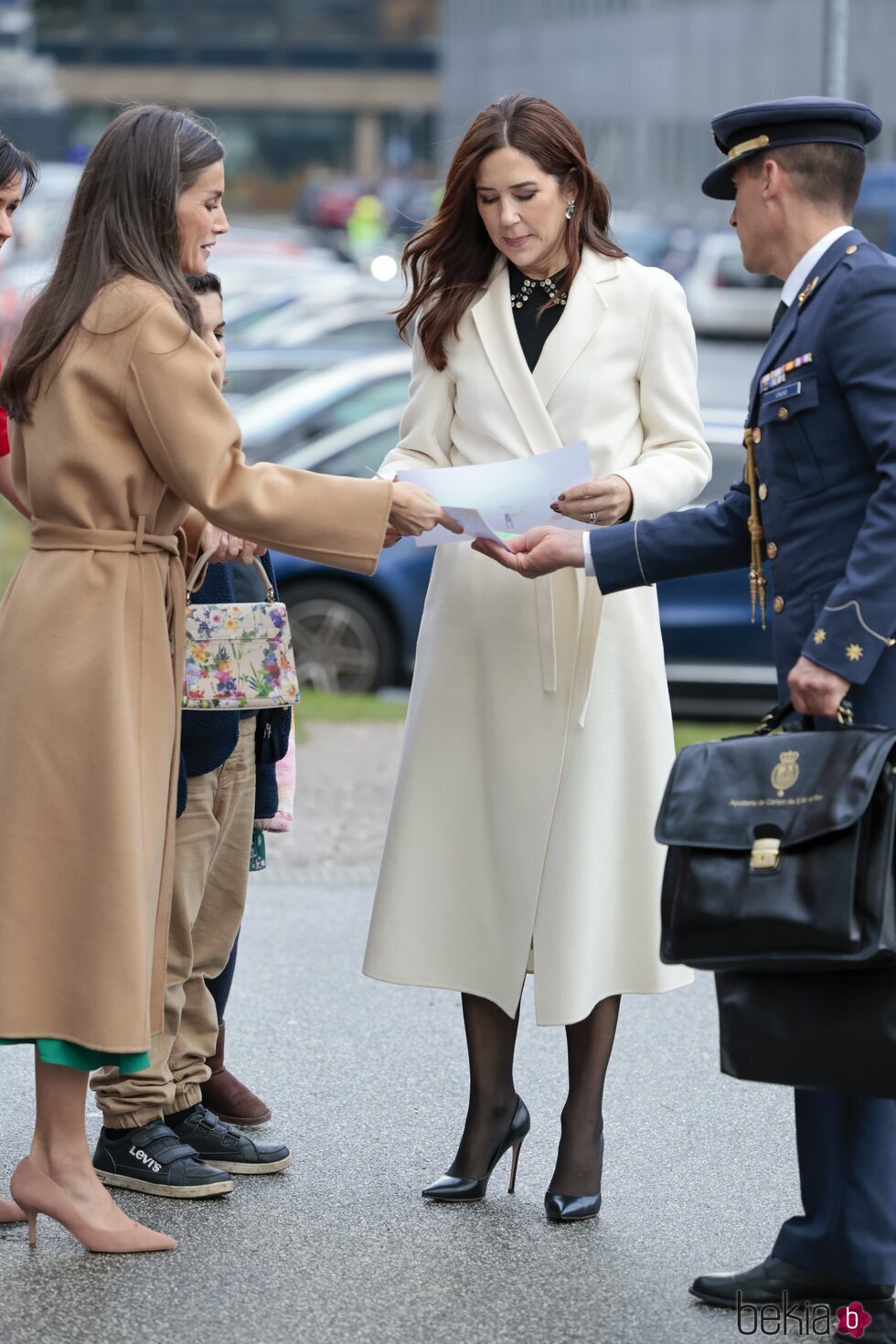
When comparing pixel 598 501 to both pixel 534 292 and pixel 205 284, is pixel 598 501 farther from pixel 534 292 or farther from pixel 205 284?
pixel 205 284

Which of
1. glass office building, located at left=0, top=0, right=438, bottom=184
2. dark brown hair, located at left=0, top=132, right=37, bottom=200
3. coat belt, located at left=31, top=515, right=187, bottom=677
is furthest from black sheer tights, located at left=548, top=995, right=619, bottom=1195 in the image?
glass office building, located at left=0, top=0, right=438, bottom=184

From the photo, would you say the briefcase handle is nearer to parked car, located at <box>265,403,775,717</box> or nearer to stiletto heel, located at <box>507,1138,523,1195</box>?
stiletto heel, located at <box>507,1138,523,1195</box>

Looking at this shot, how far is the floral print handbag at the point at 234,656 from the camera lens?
4.25 metres

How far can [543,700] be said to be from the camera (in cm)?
424

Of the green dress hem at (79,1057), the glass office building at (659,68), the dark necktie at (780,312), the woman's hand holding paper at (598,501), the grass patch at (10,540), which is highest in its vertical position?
the glass office building at (659,68)

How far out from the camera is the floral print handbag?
13.9 ft

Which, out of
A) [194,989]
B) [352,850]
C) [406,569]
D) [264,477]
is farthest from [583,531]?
[406,569]

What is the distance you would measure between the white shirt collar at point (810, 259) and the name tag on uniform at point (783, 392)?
19 centimetres

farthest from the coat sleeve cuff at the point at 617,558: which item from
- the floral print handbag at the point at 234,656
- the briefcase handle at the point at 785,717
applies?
the floral print handbag at the point at 234,656

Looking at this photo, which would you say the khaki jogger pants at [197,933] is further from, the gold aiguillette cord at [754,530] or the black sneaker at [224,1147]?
the gold aiguillette cord at [754,530]

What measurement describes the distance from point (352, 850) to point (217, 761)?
→ 3.24 metres

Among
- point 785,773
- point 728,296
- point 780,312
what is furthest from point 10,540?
point 728,296

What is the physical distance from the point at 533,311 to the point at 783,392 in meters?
0.92

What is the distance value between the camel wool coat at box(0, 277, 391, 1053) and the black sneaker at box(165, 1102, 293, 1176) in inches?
28.7
